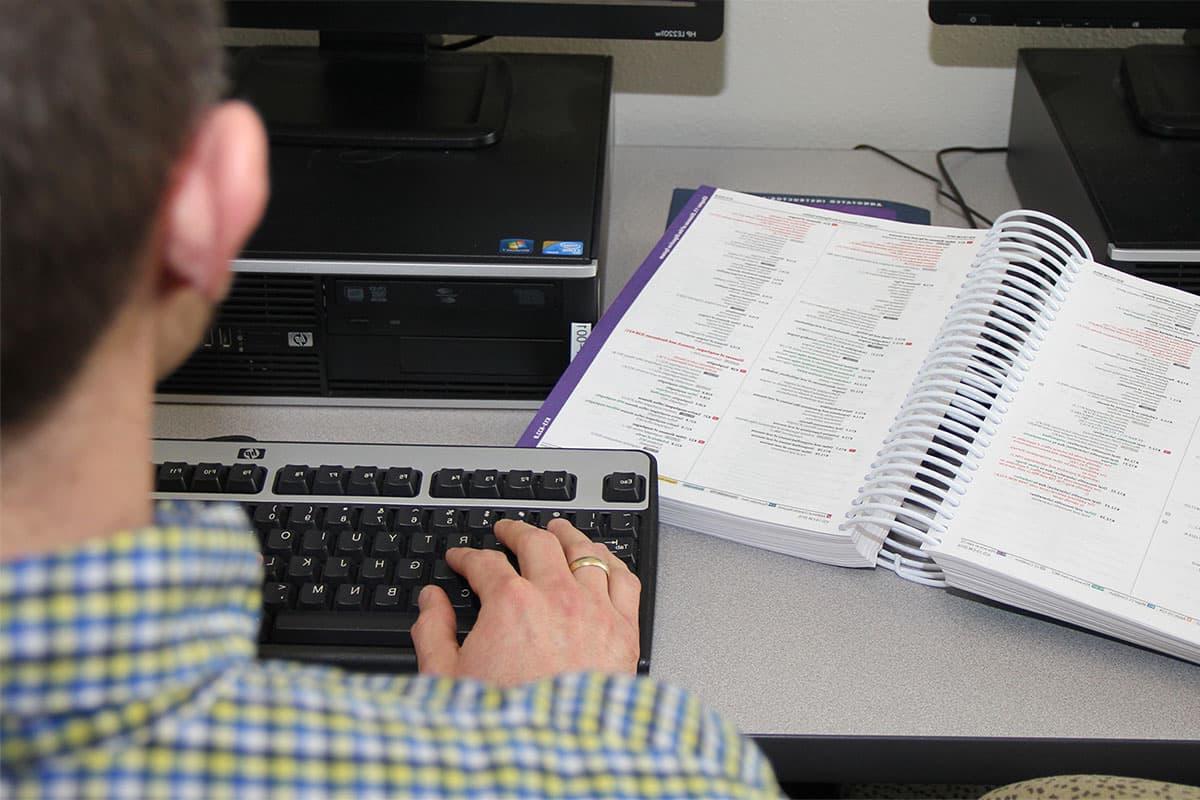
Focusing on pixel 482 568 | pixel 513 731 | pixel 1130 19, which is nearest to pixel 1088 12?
pixel 1130 19

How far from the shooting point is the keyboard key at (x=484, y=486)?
773mm

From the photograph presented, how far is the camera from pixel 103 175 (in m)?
0.33

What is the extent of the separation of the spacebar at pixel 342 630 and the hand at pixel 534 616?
1cm

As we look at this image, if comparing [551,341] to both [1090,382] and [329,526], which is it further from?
[1090,382]

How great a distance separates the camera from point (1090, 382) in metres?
0.82

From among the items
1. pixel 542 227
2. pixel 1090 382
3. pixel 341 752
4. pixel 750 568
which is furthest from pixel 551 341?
pixel 341 752

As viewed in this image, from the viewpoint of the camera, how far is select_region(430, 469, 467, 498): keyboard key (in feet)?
2.53

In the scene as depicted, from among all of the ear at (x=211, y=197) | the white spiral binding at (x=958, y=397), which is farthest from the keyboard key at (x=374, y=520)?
the ear at (x=211, y=197)

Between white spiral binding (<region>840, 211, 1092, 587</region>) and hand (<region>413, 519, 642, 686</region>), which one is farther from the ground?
white spiral binding (<region>840, 211, 1092, 587</region>)

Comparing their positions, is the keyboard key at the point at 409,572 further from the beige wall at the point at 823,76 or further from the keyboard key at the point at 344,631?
the beige wall at the point at 823,76

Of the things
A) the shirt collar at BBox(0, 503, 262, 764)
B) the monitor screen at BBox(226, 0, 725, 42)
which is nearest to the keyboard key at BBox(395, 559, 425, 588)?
the shirt collar at BBox(0, 503, 262, 764)

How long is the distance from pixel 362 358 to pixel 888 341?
36cm

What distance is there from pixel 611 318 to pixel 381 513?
0.25 m

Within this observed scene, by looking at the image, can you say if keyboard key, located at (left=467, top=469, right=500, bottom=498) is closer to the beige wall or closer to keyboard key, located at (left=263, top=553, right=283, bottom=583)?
keyboard key, located at (left=263, top=553, right=283, bottom=583)
